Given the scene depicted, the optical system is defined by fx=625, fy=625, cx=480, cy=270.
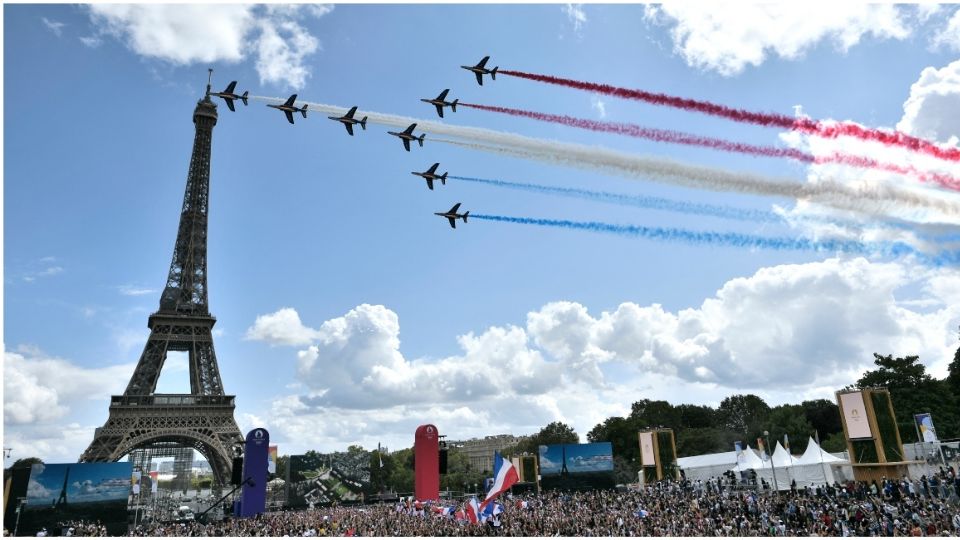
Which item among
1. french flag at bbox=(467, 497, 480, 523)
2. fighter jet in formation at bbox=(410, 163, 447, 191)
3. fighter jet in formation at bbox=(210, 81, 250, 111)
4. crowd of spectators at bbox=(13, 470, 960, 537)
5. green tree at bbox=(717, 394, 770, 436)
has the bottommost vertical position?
crowd of spectators at bbox=(13, 470, 960, 537)

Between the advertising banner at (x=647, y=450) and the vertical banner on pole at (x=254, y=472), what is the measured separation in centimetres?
4143

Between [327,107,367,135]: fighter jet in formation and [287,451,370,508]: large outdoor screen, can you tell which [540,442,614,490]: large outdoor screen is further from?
[327,107,367,135]: fighter jet in formation

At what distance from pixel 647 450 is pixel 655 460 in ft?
4.45

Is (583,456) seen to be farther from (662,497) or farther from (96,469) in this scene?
(96,469)

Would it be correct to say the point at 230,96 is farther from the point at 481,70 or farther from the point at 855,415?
the point at 855,415

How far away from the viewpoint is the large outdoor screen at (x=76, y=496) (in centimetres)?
4631

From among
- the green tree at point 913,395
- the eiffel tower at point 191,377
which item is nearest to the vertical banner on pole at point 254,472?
the eiffel tower at point 191,377

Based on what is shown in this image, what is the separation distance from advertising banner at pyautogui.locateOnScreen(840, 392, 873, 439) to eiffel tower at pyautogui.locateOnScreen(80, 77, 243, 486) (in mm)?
66773

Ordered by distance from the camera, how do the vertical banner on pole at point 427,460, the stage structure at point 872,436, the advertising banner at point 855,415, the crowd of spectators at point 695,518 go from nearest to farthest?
the crowd of spectators at point 695,518 < the stage structure at point 872,436 < the advertising banner at point 855,415 < the vertical banner on pole at point 427,460

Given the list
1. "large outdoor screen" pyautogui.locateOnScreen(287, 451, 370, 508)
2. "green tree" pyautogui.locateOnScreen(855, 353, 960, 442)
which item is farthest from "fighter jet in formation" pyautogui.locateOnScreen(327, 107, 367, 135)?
"green tree" pyautogui.locateOnScreen(855, 353, 960, 442)

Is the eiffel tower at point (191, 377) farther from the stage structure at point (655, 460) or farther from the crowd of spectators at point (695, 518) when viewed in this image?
the stage structure at point (655, 460)

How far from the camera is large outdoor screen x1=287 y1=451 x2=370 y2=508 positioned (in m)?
69.8

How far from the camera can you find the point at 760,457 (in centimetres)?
5788

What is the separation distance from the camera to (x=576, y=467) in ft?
229
